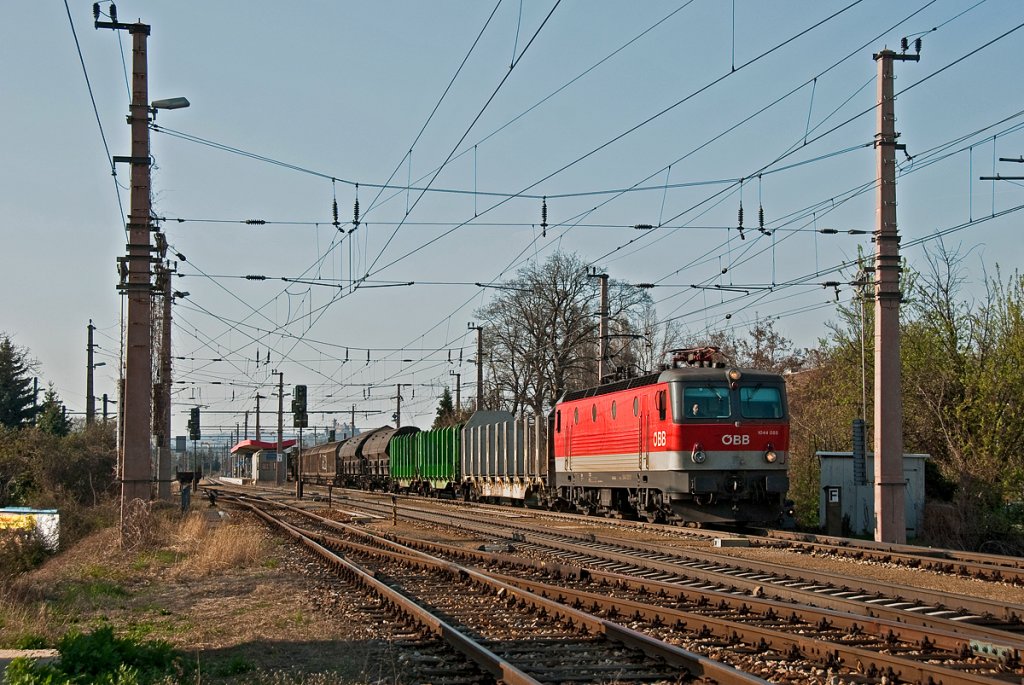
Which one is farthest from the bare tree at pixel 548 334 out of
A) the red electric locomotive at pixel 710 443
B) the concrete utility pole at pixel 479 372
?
the red electric locomotive at pixel 710 443

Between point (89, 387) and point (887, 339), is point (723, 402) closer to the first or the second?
point (887, 339)

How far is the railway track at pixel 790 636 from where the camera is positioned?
8.10 metres

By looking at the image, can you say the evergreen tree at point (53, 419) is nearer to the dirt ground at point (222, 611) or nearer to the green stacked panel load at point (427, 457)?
the green stacked panel load at point (427, 457)

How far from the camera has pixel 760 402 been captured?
74.1 ft

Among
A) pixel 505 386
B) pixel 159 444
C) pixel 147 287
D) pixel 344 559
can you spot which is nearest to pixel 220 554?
pixel 344 559

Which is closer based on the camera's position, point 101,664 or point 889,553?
point 101,664

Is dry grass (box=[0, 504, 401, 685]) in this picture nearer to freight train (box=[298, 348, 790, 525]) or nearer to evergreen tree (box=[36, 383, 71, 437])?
freight train (box=[298, 348, 790, 525])

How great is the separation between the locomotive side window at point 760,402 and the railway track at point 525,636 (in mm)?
8933

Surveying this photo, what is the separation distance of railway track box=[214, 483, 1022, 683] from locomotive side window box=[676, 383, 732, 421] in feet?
29.0

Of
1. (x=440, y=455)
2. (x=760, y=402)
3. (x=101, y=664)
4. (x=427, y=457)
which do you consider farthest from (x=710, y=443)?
(x=427, y=457)

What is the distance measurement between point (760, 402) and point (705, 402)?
1.29 m

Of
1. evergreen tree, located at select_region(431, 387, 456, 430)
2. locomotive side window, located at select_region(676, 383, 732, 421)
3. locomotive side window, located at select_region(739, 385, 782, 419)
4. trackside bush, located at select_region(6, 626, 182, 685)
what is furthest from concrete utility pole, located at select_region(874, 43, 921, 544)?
evergreen tree, located at select_region(431, 387, 456, 430)

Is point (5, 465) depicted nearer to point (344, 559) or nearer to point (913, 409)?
point (344, 559)

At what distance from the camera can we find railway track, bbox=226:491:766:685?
27.2ft
